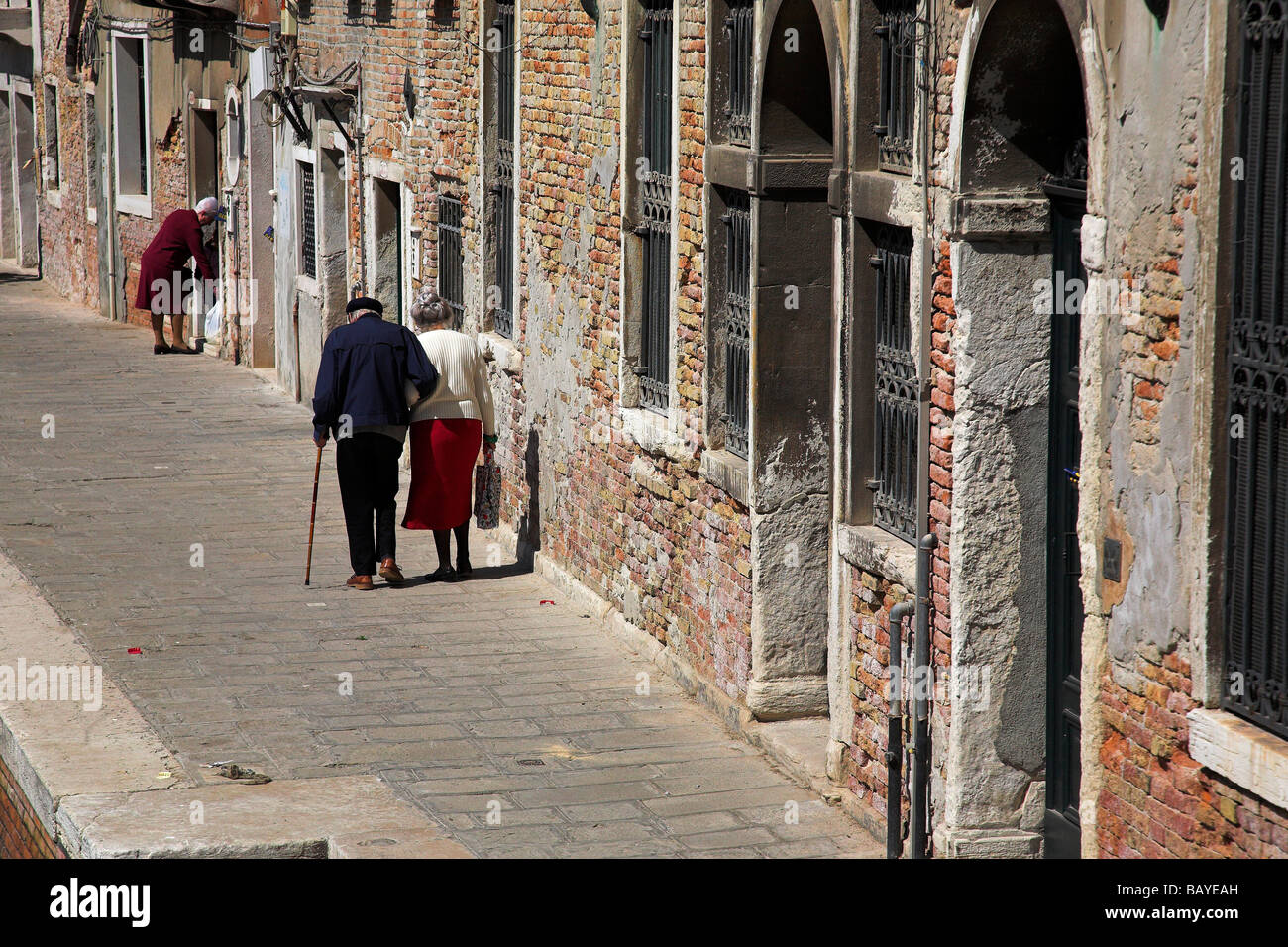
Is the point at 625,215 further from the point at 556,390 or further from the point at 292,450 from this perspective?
the point at 292,450

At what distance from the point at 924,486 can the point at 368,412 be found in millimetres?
4471

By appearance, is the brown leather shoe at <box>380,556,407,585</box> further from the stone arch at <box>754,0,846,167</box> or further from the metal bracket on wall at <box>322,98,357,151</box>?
the metal bracket on wall at <box>322,98,357,151</box>

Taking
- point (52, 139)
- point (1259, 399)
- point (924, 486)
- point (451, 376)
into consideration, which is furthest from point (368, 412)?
point (52, 139)

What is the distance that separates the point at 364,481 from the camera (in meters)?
10.4

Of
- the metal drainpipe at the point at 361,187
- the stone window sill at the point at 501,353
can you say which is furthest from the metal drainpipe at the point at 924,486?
the metal drainpipe at the point at 361,187

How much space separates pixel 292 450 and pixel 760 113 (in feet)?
25.1

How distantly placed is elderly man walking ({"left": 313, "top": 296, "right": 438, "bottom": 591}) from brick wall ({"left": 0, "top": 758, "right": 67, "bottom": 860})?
2839mm

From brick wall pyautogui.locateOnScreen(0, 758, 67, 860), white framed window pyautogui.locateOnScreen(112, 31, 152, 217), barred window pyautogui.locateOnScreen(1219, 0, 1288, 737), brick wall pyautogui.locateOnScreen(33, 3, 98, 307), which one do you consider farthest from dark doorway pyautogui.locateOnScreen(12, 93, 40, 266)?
barred window pyautogui.locateOnScreen(1219, 0, 1288, 737)

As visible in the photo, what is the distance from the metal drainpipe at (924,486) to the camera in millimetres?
6309

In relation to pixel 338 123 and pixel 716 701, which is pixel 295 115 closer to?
pixel 338 123

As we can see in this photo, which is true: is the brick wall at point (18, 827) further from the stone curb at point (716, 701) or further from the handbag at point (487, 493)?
the handbag at point (487, 493)

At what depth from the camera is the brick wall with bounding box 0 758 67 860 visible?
720 centimetres

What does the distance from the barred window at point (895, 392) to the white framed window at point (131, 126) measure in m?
15.8

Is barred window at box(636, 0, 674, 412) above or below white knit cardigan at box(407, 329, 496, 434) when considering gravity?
above
